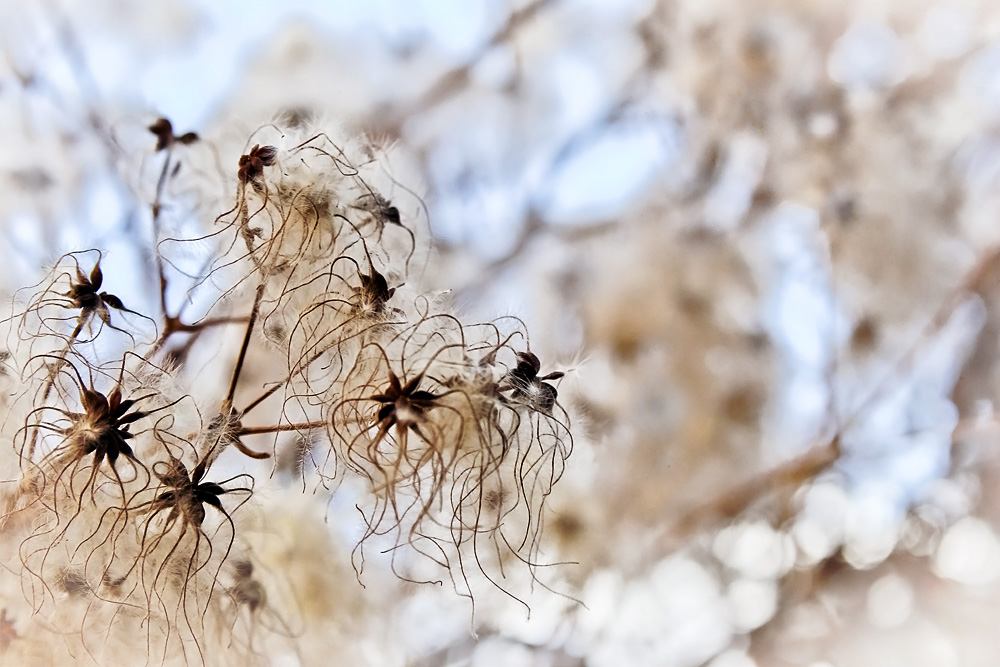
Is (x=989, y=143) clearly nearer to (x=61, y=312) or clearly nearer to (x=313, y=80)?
(x=313, y=80)

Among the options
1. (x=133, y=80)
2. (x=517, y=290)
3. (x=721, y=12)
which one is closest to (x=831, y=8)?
(x=721, y=12)

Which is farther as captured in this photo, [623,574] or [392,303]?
[623,574]

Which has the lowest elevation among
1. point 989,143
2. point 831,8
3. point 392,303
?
point 392,303

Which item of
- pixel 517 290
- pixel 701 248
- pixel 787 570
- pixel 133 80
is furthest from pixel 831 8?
pixel 133 80

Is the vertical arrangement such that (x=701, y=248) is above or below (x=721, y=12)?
below

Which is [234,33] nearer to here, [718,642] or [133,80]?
[133,80]

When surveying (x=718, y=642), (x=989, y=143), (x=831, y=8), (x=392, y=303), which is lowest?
(x=718, y=642)
